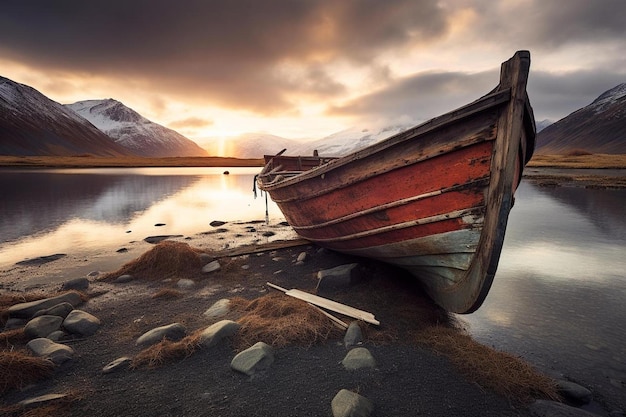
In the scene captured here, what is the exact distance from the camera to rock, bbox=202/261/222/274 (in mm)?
9047

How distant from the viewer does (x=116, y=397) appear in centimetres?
400

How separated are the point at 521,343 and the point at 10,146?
21693 cm

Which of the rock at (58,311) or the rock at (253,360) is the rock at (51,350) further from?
the rock at (253,360)

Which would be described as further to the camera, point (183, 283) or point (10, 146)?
point (10, 146)

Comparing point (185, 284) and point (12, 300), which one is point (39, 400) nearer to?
point (12, 300)

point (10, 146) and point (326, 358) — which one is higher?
point (10, 146)

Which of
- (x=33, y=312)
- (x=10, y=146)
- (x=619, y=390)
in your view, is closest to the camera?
(x=619, y=390)

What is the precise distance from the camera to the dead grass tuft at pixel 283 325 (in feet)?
17.1

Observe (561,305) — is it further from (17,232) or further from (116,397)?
(17,232)

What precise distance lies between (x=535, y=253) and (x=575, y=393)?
7972 mm

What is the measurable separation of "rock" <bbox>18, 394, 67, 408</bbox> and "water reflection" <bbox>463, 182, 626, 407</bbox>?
20.8 feet

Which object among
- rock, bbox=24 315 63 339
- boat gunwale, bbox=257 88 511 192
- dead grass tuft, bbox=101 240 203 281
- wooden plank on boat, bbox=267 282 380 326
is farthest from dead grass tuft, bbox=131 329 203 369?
boat gunwale, bbox=257 88 511 192

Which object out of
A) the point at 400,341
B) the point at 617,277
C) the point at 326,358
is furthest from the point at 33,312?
Answer: the point at 617,277

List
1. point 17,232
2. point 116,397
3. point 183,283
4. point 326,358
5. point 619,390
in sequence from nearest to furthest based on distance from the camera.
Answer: point 116,397, point 619,390, point 326,358, point 183,283, point 17,232
